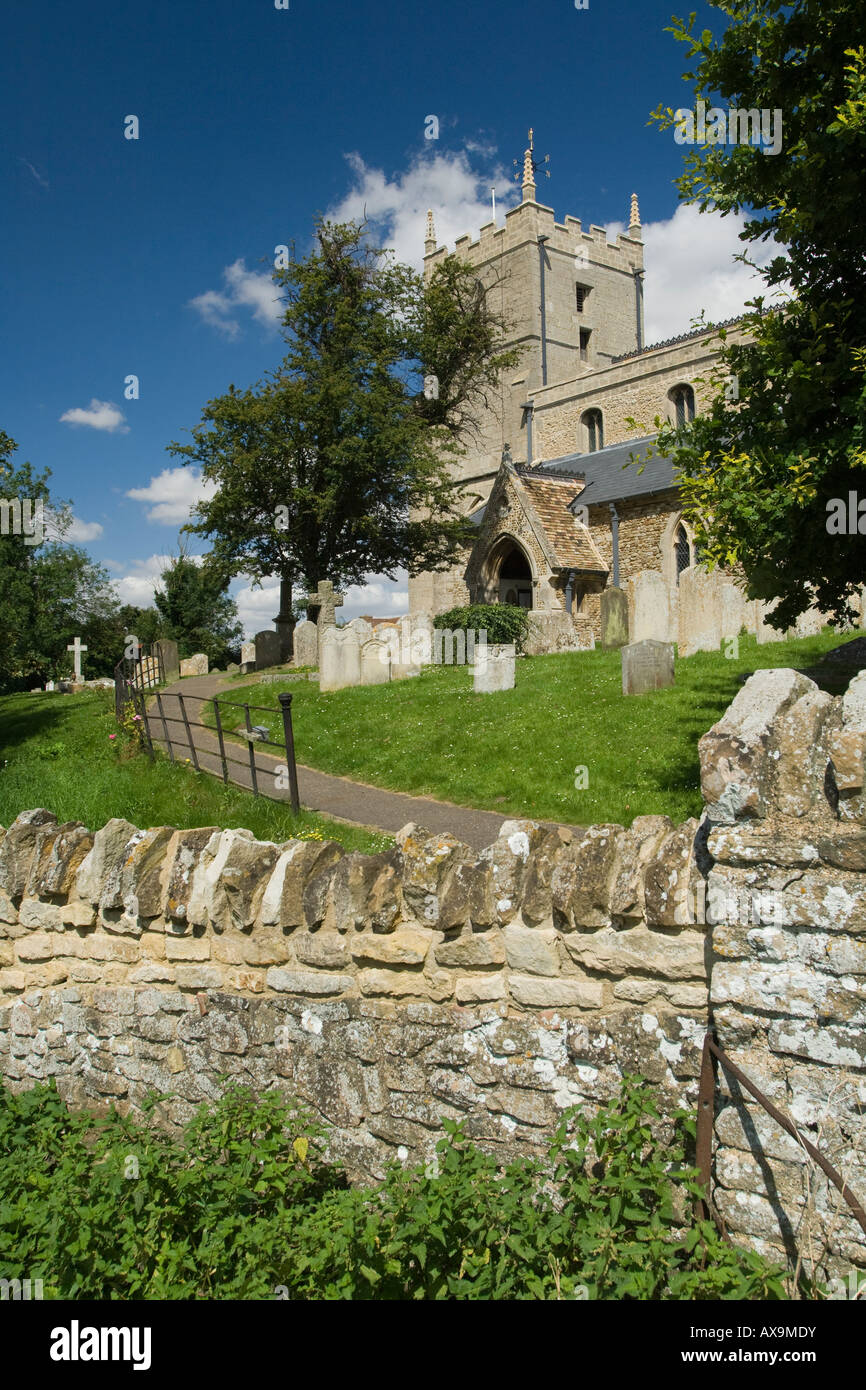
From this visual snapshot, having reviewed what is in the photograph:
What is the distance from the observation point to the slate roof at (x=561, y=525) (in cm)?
2469

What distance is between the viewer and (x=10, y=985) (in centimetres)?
483

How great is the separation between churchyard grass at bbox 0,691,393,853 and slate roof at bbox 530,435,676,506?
16115mm

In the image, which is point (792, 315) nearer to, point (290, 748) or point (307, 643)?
point (290, 748)

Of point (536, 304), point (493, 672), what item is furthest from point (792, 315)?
point (536, 304)

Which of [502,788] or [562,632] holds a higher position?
[562,632]

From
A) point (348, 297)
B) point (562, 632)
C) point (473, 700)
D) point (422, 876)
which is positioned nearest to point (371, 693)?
point (473, 700)

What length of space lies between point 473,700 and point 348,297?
1945 cm

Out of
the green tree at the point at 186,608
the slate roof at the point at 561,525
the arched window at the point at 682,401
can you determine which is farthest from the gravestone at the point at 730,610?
the green tree at the point at 186,608

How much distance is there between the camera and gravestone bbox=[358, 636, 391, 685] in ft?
55.0

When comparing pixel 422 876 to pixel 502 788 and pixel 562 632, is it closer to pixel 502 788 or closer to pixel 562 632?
pixel 502 788

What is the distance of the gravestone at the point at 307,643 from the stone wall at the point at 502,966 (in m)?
17.2

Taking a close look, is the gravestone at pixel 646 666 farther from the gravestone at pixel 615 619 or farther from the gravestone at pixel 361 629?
the gravestone at pixel 361 629

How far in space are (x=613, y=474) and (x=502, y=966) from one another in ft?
85.7
